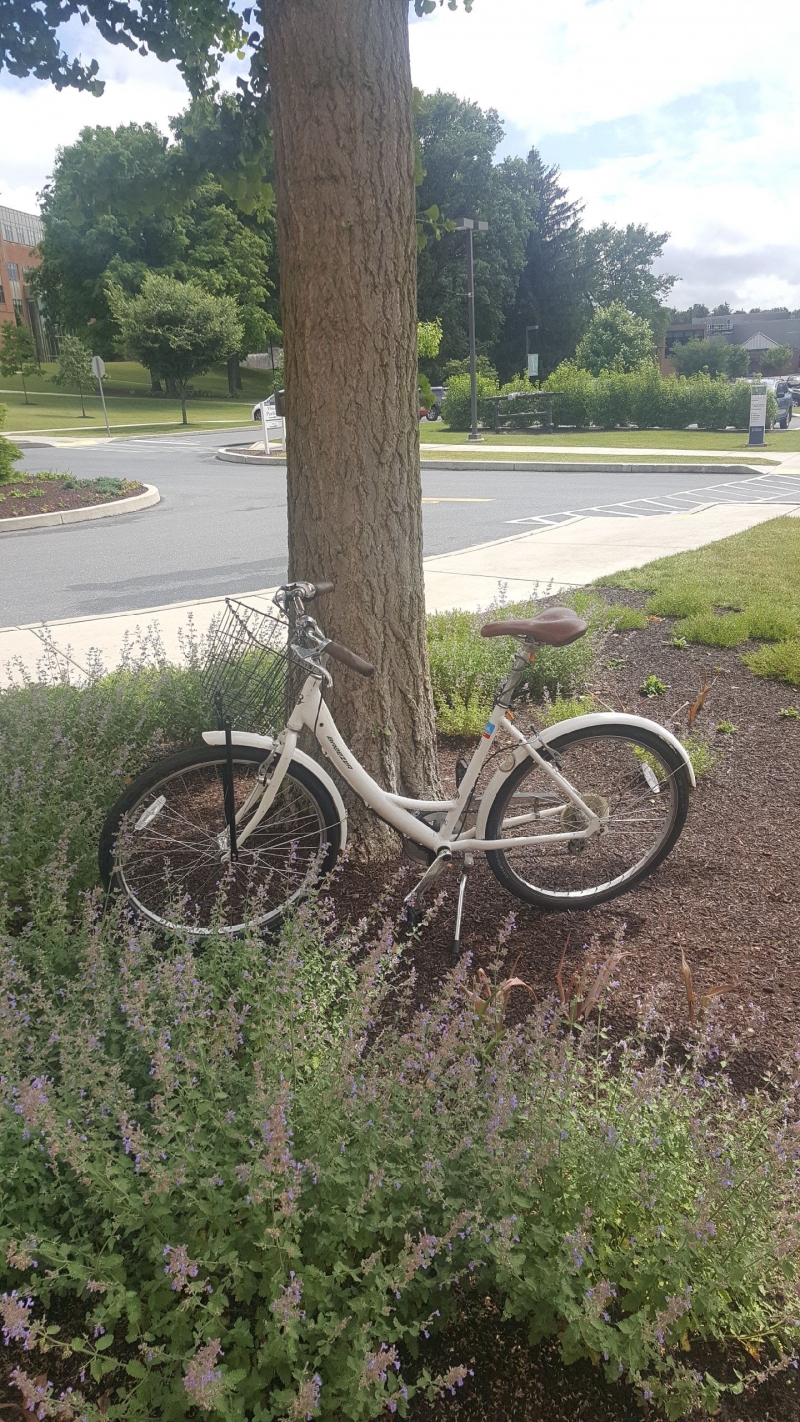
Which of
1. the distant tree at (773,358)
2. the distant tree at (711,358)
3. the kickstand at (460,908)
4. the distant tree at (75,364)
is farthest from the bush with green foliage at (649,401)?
the distant tree at (773,358)

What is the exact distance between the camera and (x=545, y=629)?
320 centimetres

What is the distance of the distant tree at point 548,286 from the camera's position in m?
65.2

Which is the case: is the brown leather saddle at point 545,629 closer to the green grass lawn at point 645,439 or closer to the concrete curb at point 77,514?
the concrete curb at point 77,514

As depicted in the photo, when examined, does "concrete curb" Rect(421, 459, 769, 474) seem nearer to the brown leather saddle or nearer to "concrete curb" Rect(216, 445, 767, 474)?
"concrete curb" Rect(216, 445, 767, 474)

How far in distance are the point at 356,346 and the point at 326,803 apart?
164 centimetres

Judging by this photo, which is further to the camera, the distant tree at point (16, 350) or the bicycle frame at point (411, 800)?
the distant tree at point (16, 350)

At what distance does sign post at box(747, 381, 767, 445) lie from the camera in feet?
79.0

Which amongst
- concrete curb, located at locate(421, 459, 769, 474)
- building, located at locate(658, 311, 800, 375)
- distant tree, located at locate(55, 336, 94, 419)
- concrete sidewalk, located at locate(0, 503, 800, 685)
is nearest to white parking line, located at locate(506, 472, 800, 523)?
concrete sidewalk, located at locate(0, 503, 800, 685)

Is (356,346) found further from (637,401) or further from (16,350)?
(16,350)

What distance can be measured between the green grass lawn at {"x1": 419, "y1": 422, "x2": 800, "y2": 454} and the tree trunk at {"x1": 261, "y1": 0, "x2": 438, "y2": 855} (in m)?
21.6

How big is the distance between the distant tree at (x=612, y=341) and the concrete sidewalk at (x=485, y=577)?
90.7ft

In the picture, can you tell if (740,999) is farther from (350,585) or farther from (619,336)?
(619,336)

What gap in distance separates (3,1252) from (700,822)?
3151mm

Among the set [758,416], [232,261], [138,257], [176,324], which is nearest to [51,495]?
[758,416]
